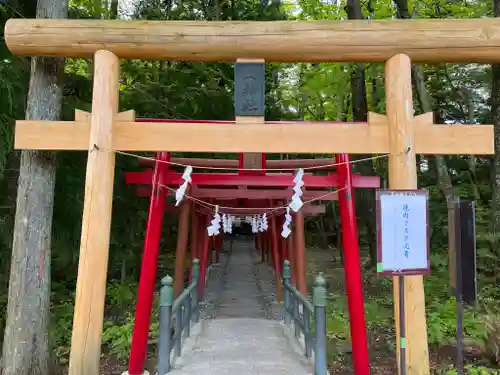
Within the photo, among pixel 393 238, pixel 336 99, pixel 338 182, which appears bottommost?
pixel 393 238

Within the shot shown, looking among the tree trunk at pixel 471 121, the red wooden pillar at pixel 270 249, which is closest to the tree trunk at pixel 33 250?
the red wooden pillar at pixel 270 249

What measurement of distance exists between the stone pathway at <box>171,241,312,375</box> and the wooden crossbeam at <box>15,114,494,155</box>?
9.43 ft

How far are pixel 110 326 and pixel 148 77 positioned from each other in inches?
255

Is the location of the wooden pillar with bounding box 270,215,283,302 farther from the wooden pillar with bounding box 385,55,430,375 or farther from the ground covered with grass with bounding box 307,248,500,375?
the wooden pillar with bounding box 385,55,430,375

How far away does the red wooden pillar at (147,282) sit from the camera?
5.70 metres

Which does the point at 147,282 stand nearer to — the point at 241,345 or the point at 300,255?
the point at 241,345

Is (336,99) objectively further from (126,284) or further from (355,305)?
(355,305)

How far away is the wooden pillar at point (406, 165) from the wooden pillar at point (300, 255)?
503cm

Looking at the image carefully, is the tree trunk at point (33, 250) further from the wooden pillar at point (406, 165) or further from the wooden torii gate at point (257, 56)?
the wooden pillar at point (406, 165)

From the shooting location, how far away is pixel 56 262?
9.14m

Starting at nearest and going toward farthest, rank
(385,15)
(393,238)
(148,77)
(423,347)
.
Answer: (393,238) → (423,347) → (148,77) → (385,15)

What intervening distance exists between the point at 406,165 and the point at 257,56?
2031 mm

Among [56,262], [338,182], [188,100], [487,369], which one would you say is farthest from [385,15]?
[56,262]

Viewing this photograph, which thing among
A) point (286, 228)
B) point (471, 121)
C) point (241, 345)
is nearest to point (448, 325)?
point (286, 228)
